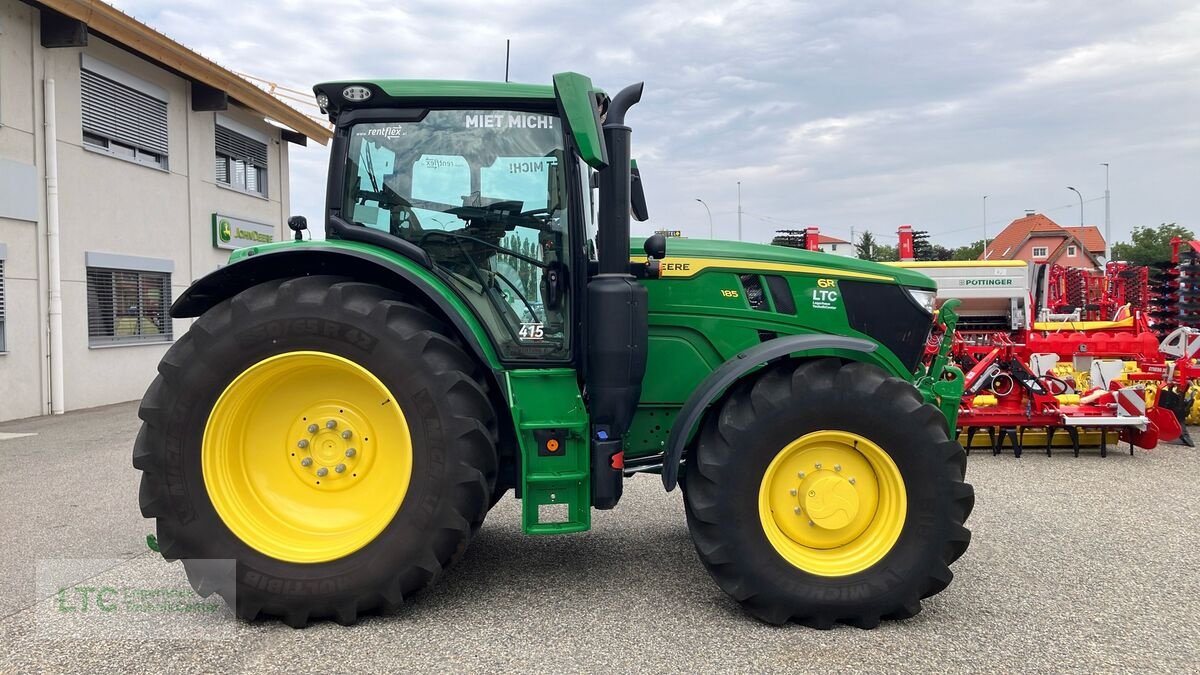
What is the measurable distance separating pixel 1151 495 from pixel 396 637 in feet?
17.3

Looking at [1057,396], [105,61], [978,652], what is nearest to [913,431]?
[978,652]

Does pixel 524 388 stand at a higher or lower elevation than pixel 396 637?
higher

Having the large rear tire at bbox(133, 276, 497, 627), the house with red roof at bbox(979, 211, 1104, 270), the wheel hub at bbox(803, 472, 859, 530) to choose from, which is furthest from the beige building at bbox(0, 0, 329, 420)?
the house with red roof at bbox(979, 211, 1104, 270)

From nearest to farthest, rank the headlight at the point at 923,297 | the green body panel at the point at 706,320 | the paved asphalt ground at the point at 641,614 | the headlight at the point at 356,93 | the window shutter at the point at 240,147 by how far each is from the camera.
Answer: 1. the paved asphalt ground at the point at 641,614
2. the headlight at the point at 356,93
3. the green body panel at the point at 706,320
4. the headlight at the point at 923,297
5. the window shutter at the point at 240,147

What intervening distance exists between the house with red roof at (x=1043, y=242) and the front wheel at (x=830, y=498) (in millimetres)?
53069

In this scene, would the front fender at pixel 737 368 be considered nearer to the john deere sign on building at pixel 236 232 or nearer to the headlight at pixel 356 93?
the headlight at pixel 356 93

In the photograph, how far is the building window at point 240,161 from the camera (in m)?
14.5

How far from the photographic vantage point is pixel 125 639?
2.99 metres

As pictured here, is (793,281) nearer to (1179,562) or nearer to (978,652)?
(978,652)

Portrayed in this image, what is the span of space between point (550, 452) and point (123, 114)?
11551 mm

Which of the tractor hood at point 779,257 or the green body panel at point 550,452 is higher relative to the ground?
the tractor hood at point 779,257

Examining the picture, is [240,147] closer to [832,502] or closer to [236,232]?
[236,232]

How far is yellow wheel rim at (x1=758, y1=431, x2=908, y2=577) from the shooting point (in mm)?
3154

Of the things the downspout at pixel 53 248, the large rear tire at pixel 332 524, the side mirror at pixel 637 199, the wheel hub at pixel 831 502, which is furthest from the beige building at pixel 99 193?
the wheel hub at pixel 831 502
